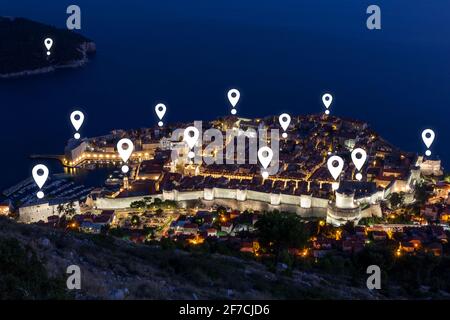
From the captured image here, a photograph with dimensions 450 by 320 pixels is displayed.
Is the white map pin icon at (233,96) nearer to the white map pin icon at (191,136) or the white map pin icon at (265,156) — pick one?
the white map pin icon at (191,136)

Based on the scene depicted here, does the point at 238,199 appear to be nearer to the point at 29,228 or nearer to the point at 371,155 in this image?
the point at 371,155

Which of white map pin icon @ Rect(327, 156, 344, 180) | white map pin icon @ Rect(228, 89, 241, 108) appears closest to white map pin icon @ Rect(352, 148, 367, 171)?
white map pin icon @ Rect(327, 156, 344, 180)

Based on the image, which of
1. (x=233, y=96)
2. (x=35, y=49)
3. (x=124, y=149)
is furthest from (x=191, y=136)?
(x=35, y=49)

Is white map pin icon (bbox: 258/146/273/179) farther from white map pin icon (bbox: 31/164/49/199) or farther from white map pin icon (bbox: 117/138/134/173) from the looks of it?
white map pin icon (bbox: 31/164/49/199)

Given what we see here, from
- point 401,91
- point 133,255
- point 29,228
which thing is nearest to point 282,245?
point 133,255
